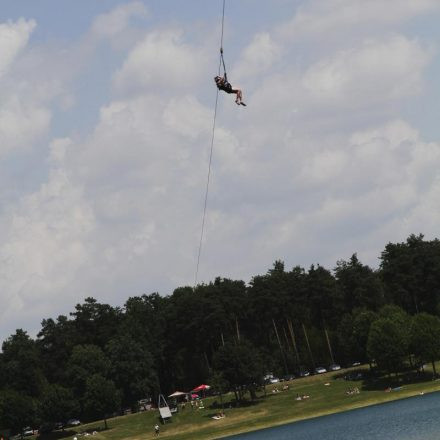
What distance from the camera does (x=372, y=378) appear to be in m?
108

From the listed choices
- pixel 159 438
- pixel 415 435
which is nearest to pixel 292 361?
pixel 159 438

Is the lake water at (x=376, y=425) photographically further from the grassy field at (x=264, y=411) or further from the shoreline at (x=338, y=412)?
the grassy field at (x=264, y=411)

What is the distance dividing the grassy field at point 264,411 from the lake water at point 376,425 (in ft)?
13.0

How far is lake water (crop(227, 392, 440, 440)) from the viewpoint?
6172cm

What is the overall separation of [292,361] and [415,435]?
243ft

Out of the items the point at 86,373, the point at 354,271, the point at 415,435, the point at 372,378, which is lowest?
the point at 415,435

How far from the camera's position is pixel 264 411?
99.4 m

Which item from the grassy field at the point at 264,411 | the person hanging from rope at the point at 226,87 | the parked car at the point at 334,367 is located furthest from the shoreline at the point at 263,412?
the person hanging from rope at the point at 226,87

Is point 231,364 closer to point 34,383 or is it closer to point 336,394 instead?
point 336,394

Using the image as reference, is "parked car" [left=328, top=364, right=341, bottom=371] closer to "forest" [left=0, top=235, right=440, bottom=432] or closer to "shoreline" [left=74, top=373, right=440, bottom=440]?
"forest" [left=0, top=235, right=440, bottom=432]

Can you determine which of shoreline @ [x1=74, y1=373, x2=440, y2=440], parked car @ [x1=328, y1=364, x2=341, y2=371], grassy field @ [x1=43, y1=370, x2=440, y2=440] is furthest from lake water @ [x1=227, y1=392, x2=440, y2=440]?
parked car @ [x1=328, y1=364, x2=341, y2=371]

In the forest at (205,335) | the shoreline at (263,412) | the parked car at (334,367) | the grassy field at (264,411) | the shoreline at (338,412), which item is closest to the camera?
the shoreline at (338,412)

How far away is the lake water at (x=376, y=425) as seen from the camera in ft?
202

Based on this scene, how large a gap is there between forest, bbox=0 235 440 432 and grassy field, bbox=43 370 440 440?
4079 millimetres
